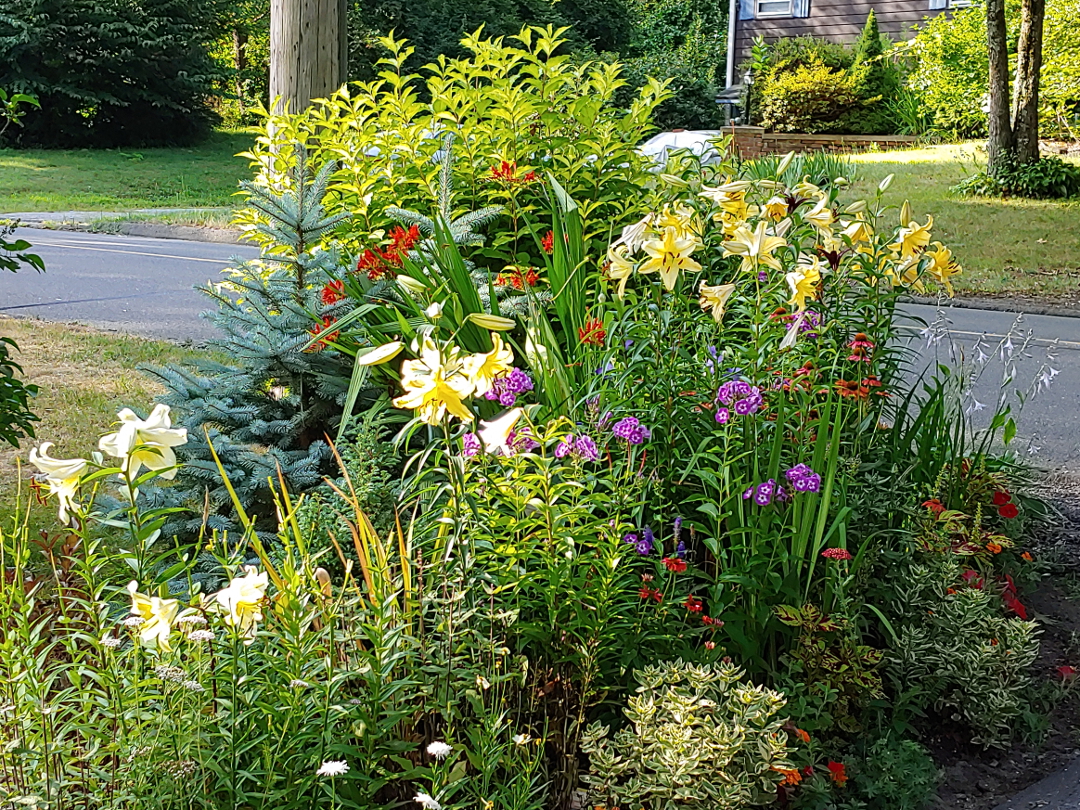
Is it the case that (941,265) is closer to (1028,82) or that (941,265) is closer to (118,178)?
(1028,82)

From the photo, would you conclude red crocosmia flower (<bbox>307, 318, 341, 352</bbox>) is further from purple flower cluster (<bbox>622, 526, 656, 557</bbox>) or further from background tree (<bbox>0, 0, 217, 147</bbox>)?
background tree (<bbox>0, 0, 217, 147</bbox>)

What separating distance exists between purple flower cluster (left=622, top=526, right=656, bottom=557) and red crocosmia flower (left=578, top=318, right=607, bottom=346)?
73 cm

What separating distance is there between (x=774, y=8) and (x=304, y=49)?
76.2ft

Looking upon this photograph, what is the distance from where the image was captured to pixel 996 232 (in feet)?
38.8

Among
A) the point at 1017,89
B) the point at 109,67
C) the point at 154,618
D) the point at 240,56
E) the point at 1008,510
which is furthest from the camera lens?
the point at 240,56

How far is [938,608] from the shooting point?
2.88 metres

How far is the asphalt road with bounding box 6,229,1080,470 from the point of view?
5.87 metres

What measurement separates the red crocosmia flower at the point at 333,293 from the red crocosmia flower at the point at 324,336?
0.27ft

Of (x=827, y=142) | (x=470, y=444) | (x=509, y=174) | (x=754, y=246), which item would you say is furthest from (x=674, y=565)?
(x=827, y=142)

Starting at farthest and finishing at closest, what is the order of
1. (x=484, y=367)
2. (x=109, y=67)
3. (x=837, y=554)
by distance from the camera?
(x=109, y=67), (x=837, y=554), (x=484, y=367)

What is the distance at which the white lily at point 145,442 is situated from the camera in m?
1.78

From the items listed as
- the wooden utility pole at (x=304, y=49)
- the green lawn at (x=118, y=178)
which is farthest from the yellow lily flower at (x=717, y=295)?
the green lawn at (x=118, y=178)

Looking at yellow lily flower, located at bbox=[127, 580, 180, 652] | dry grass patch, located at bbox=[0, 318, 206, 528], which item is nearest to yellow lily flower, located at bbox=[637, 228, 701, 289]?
yellow lily flower, located at bbox=[127, 580, 180, 652]

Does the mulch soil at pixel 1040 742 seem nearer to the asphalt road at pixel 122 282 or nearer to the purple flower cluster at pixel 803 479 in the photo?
the purple flower cluster at pixel 803 479
